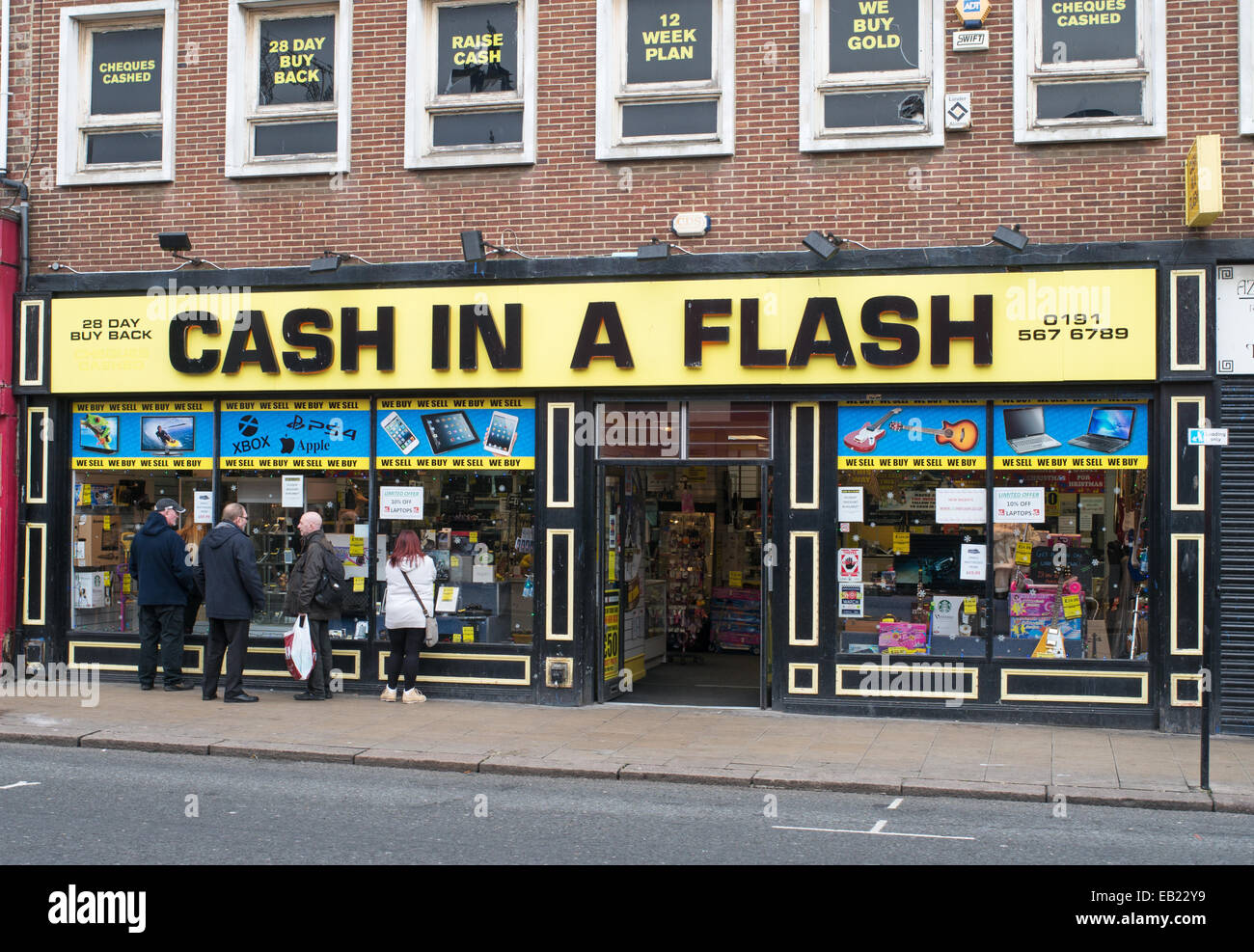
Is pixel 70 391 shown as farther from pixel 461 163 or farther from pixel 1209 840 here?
pixel 1209 840

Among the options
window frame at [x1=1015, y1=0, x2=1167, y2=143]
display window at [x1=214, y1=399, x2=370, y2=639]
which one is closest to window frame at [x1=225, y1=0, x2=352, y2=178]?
display window at [x1=214, y1=399, x2=370, y2=639]

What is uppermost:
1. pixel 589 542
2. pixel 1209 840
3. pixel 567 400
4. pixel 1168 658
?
pixel 567 400

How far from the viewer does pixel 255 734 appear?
1023 centimetres

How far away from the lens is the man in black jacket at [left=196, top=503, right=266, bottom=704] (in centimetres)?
1180

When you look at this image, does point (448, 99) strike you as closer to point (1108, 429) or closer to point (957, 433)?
point (957, 433)

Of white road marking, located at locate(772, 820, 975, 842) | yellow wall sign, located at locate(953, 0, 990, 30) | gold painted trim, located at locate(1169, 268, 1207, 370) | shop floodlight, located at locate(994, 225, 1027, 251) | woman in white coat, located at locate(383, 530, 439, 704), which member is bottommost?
white road marking, located at locate(772, 820, 975, 842)

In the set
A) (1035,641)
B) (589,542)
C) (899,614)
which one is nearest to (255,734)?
(589,542)

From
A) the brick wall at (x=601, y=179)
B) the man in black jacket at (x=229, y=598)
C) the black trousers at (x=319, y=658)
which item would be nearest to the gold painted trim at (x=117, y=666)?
the man in black jacket at (x=229, y=598)

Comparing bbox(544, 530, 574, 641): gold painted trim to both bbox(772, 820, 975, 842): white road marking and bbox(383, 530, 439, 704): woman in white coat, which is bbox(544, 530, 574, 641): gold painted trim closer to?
bbox(383, 530, 439, 704): woman in white coat

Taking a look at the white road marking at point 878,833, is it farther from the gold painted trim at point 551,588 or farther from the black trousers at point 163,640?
the black trousers at point 163,640

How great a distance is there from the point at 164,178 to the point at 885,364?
25.8 ft

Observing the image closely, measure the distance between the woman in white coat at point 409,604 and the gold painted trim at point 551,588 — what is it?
3.66 feet

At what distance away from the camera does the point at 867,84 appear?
38.0 feet

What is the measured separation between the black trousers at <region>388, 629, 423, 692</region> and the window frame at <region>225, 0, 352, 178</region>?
4840 mm
